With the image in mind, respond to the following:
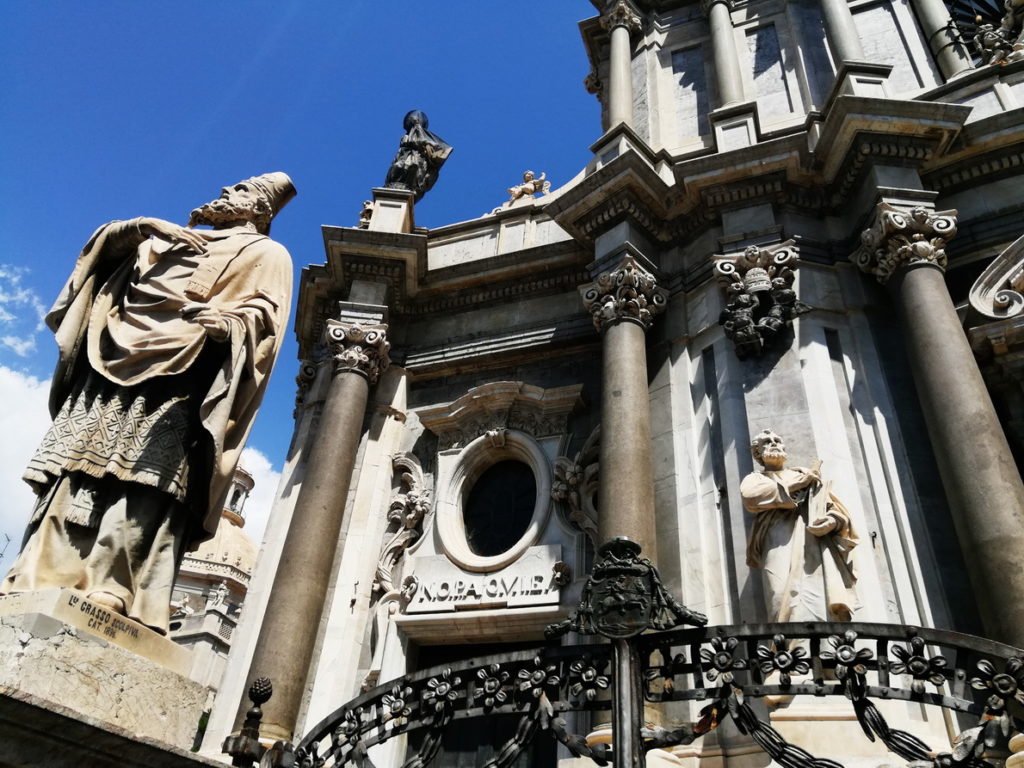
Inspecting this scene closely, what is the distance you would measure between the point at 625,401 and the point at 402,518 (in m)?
3.97

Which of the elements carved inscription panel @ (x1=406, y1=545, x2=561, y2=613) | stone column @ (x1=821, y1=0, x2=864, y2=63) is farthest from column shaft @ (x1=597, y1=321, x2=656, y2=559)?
stone column @ (x1=821, y1=0, x2=864, y2=63)

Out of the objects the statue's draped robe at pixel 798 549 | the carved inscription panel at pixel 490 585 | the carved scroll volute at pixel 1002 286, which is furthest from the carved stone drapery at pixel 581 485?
the carved scroll volute at pixel 1002 286

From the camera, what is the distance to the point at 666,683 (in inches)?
154

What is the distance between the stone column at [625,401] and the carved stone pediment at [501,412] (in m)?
1.53

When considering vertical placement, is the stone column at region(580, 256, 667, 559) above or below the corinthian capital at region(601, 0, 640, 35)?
below

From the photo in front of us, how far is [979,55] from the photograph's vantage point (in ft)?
42.0

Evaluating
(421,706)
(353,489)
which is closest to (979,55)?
(353,489)

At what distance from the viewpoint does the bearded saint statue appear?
12.8 feet

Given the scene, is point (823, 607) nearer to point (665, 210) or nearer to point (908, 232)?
point (908, 232)

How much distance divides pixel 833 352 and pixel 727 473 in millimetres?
2010

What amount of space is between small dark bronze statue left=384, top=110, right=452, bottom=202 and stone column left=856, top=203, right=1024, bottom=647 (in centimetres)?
813

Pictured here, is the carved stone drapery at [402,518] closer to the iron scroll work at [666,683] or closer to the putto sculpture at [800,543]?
the putto sculpture at [800,543]

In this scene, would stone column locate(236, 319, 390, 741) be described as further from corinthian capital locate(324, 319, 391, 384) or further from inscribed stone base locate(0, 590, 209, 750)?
inscribed stone base locate(0, 590, 209, 750)

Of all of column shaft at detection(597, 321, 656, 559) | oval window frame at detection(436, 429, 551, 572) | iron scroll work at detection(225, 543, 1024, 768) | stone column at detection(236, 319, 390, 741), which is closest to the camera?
iron scroll work at detection(225, 543, 1024, 768)
